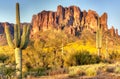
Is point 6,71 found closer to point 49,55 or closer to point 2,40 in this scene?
point 49,55

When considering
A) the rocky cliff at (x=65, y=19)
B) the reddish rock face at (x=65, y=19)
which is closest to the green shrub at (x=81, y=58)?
the rocky cliff at (x=65, y=19)

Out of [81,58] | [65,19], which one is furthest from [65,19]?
[81,58]

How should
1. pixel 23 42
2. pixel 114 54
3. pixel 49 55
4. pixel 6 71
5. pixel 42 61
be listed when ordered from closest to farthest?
pixel 6 71, pixel 23 42, pixel 42 61, pixel 49 55, pixel 114 54

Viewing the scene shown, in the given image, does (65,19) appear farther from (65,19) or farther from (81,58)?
(81,58)

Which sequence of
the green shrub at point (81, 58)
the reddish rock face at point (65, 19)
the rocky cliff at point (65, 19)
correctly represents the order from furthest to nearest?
the reddish rock face at point (65, 19), the rocky cliff at point (65, 19), the green shrub at point (81, 58)

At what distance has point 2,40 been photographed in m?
111

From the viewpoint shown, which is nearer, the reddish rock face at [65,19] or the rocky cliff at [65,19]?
the rocky cliff at [65,19]

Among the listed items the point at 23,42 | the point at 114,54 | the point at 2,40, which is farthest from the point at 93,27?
the point at 23,42

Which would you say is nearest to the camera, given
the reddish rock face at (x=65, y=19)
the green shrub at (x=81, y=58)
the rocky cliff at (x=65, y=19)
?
the green shrub at (x=81, y=58)

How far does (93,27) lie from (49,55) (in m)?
109

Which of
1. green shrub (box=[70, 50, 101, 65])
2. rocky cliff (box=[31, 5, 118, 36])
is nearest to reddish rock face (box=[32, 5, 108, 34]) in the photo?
rocky cliff (box=[31, 5, 118, 36])

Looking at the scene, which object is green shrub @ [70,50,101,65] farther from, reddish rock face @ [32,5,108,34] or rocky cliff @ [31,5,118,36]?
reddish rock face @ [32,5,108,34]

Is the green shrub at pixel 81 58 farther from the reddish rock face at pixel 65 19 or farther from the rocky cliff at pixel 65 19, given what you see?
the reddish rock face at pixel 65 19

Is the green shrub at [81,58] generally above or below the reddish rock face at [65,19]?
below
